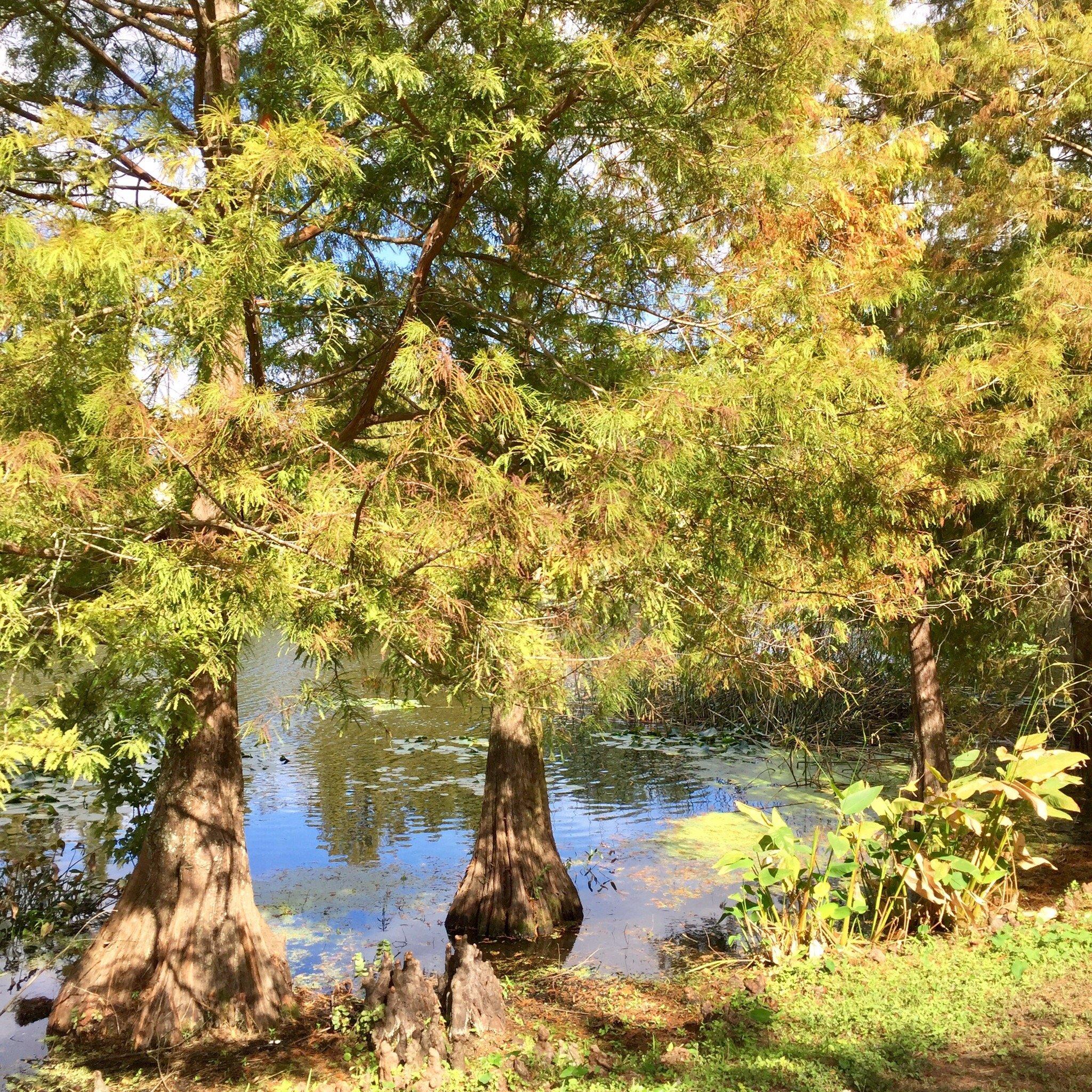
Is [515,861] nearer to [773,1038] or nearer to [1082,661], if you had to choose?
[773,1038]

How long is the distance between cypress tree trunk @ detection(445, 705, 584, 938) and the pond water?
0.22m

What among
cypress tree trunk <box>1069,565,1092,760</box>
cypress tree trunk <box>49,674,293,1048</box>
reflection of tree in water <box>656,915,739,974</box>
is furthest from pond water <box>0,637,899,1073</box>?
cypress tree trunk <box>1069,565,1092,760</box>

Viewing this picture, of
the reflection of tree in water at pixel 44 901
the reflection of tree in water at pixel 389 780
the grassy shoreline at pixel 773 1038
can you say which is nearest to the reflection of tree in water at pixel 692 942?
the grassy shoreline at pixel 773 1038

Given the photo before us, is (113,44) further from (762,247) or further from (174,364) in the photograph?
(762,247)

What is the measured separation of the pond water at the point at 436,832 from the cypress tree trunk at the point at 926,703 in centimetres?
163

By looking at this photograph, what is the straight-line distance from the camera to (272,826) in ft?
32.6

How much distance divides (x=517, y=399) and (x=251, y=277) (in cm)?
124

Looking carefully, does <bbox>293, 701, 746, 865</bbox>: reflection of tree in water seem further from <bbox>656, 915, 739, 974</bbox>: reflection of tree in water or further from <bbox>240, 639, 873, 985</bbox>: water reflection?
<bbox>656, 915, 739, 974</bbox>: reflection of tree in water

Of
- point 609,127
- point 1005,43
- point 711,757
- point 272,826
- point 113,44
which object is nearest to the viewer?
point 609,127

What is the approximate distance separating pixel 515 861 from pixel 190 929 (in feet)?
8.52

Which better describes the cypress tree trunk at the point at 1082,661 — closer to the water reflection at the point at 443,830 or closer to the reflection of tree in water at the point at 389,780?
the water reflection at the point at 443,830

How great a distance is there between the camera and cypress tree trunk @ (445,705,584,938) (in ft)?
23.3

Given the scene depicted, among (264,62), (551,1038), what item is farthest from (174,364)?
(551,1038)

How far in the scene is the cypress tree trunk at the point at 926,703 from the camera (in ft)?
26.6
